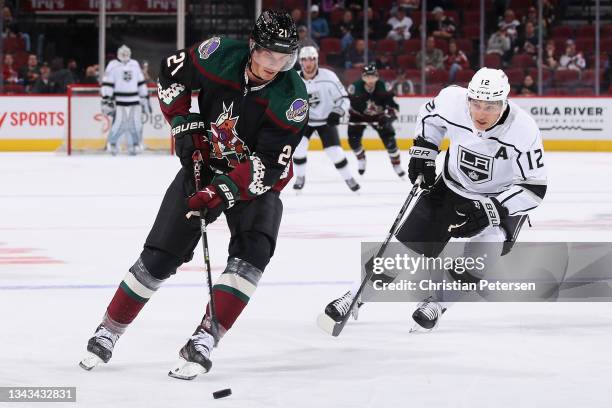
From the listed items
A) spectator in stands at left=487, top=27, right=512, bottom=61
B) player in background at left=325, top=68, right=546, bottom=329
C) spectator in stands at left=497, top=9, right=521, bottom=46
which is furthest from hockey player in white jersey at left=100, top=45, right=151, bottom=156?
player in background at left=325, top=68, right=546, bottom=329

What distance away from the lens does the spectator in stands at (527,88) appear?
50.6 feet

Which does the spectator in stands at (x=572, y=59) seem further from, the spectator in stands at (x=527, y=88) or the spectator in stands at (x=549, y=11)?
the spectator in stands at (x=549, y=11)

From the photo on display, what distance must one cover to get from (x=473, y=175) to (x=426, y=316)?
549 mm

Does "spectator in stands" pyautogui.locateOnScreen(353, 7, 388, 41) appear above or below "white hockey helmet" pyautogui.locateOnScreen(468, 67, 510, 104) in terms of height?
above

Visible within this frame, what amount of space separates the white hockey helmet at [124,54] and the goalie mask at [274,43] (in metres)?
10.9

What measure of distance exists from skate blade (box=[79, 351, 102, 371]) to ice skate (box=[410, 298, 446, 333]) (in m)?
1.20

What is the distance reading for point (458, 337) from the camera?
14.1 ft

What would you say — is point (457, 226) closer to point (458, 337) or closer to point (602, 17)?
point (458, 337)

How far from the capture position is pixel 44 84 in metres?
14.9

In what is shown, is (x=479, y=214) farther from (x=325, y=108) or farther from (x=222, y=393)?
(x=325, y=108)

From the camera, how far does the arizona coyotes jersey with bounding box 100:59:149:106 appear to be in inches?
566

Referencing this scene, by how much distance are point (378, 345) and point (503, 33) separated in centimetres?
1243

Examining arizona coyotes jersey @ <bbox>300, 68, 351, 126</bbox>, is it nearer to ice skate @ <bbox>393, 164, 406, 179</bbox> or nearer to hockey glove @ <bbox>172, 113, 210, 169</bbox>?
ice skate @ <bbox>393, 164, 406, 179</bbox>

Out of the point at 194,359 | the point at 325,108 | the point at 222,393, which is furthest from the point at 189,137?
the point at 325,108
